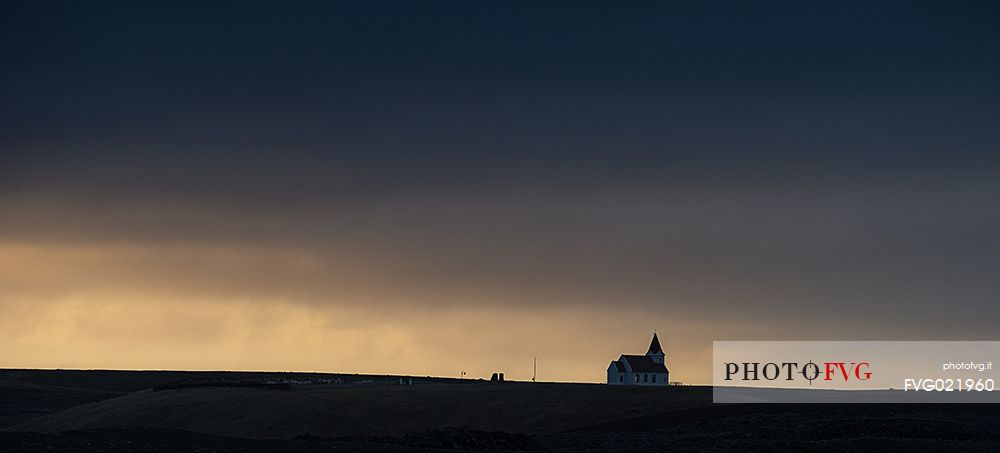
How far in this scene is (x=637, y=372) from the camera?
163 metres

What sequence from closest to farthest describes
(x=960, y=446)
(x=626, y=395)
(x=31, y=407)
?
(x=960, y=446) < (x=626, y=395) < (x=31, y=407)

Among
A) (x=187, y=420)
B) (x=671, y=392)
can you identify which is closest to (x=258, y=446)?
(x=187, y=420)

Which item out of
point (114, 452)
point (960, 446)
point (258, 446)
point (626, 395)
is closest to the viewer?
point (114, 452)

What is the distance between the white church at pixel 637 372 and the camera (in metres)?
163

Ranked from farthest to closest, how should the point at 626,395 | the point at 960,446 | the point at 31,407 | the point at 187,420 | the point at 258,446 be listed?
the point at 31,407, the point at 626,395, the point at 187,420, the point at 960,446, the point at 258,446

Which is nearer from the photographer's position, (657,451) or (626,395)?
(657,451)

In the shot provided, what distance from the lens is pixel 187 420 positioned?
94.3 meters

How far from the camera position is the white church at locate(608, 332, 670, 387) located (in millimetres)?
162875

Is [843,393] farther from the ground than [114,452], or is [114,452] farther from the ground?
[843,393]

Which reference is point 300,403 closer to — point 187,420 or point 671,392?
point 187,420

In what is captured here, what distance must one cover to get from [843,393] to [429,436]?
54.6m

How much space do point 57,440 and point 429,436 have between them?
1678cm

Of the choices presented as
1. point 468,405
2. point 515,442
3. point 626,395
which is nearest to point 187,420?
point 468,405

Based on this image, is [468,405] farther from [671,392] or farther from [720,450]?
[720,450]
